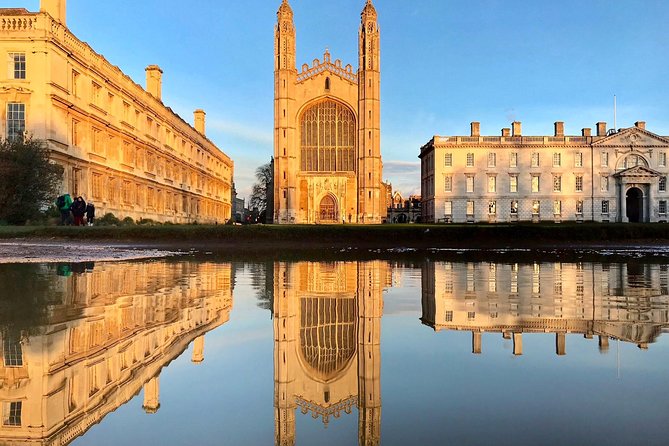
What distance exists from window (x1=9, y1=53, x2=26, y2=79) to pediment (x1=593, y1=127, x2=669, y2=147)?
5845 cm

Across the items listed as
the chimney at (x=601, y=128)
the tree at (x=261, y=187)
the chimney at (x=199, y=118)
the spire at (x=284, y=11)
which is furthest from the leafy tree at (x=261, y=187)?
the chimney at (x=601, y=128)

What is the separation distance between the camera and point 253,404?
9.35 feet

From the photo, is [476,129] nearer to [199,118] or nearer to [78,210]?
[199,118]

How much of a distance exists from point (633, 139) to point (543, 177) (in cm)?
1123

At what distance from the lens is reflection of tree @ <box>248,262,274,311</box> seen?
639 cm

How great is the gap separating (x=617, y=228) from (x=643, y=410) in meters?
24.8

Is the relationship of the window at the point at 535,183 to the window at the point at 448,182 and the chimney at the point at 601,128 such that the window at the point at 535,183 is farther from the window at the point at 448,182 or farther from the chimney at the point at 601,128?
the chimney at the point at 601,128

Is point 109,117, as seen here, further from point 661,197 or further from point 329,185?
point 661,197

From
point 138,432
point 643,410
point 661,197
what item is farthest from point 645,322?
point 661,197

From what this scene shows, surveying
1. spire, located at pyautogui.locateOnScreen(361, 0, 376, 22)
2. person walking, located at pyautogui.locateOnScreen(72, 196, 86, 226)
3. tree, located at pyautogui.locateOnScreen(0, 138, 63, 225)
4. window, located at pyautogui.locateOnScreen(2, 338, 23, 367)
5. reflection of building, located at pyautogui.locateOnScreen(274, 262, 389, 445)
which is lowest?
reflection of building, located at pyautogui.locateOnScreen(274, 262, 389, 445)

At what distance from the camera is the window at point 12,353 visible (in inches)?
134

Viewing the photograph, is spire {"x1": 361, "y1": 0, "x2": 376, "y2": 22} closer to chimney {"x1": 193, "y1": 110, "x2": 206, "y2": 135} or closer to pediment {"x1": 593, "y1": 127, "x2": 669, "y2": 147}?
chimney {"x1": 193, "y1": 110, "x2": 206, "y2": 135}

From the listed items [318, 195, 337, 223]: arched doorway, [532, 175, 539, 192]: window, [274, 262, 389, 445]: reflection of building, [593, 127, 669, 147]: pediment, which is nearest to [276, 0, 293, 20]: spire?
[318, 195, 337, 223]: arched doorway

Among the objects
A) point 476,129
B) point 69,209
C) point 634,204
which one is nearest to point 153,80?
point 69,209
